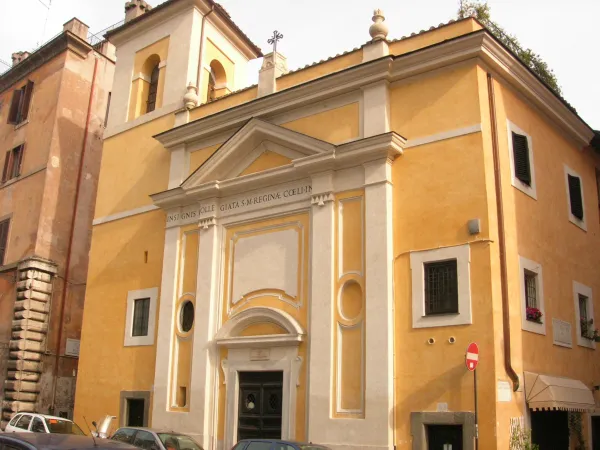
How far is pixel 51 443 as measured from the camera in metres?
6.38

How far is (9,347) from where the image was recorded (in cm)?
2341

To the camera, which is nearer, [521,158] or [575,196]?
[521,158]

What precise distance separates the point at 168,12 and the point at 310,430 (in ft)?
47.1

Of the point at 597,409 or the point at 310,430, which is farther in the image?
the point at 597,409

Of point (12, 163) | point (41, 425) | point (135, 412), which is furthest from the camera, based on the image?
point (12, 163)

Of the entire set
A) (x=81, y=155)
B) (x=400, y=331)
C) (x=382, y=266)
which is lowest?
(x=400, y=331)

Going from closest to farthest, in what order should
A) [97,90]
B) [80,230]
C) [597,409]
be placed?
[597,409]
[80,230]
[97,90]

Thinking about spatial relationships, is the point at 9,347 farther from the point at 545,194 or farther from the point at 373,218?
the point at 545,194

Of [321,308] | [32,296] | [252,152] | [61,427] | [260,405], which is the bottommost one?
[61,427]

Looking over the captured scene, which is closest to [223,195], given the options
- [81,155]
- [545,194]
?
[545,194]

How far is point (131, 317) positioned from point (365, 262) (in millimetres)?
7893

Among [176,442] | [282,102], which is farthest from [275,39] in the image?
[176,442]

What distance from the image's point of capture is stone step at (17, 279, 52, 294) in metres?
23.7

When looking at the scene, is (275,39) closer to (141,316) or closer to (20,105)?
(141,316)
